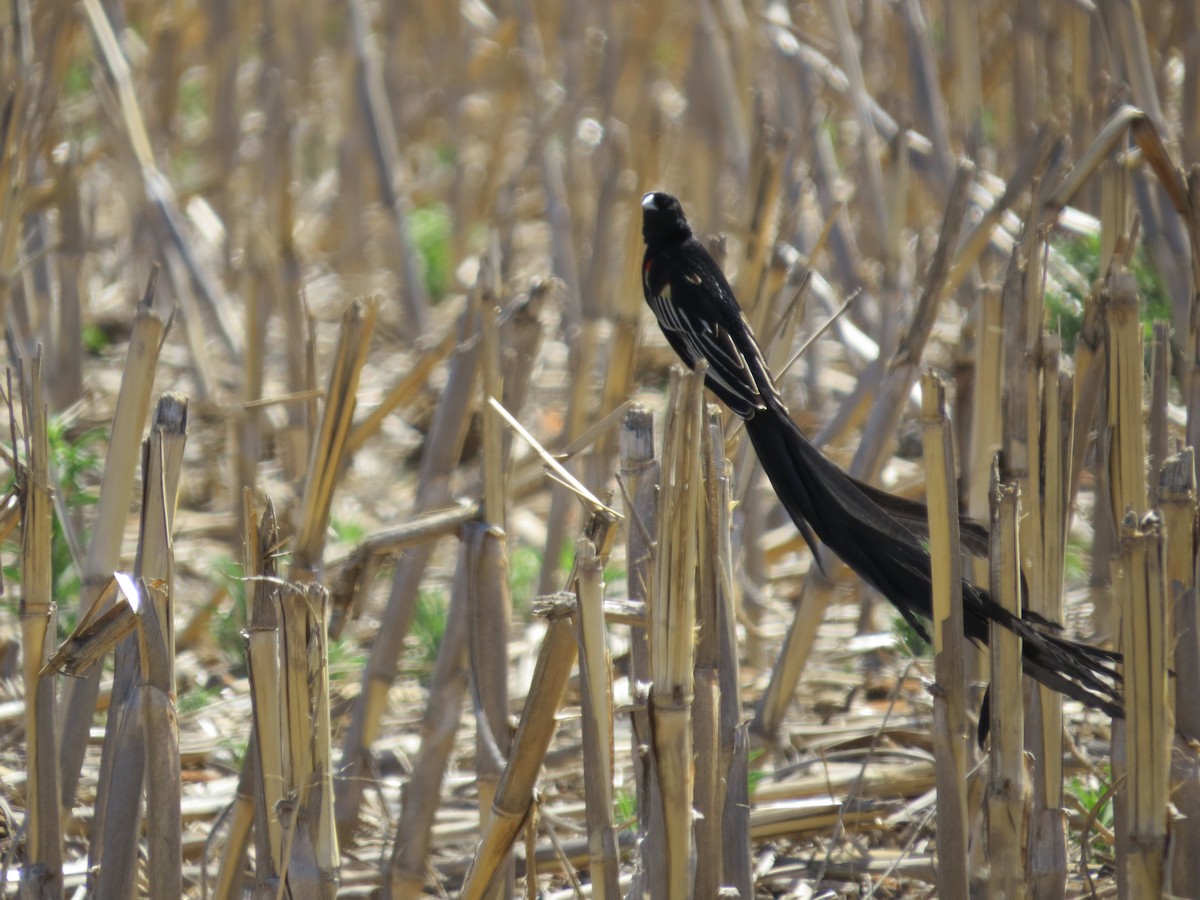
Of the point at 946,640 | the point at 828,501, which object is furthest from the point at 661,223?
the point at 946,640

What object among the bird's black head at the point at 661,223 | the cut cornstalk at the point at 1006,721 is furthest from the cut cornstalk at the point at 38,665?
the bird's black head at the point at 661,223

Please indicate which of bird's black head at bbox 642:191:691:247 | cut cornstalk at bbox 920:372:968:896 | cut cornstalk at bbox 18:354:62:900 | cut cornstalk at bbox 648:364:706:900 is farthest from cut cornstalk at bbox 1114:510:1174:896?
bird's black head at bbox 642:191:691:247

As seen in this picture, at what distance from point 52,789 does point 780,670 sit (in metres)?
1.26

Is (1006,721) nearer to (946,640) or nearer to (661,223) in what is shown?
(946,640)

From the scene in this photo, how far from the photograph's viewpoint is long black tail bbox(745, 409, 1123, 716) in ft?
4.65

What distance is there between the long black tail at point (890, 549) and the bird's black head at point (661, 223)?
Result: 827 mm

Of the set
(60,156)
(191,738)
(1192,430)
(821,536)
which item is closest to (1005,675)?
(821,536)

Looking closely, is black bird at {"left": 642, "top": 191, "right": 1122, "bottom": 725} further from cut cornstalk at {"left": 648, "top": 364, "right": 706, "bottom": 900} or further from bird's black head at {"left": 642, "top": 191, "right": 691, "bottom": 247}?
cut cornstalk at {"left": 648, "top": 364, "right": 706, "bottom": 900}

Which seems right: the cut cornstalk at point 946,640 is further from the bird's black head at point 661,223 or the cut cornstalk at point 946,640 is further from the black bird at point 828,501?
the bird's black head at point 661,223

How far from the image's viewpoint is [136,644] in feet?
5.05

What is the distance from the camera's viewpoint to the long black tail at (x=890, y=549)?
1418 mm

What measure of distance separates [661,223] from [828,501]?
1.13m

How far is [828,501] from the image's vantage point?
1.70 m

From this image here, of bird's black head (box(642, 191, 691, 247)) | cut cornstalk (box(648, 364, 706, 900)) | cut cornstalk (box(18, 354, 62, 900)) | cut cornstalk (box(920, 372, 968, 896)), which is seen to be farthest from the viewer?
bird's black head (box(642, 191, 691, 247))
